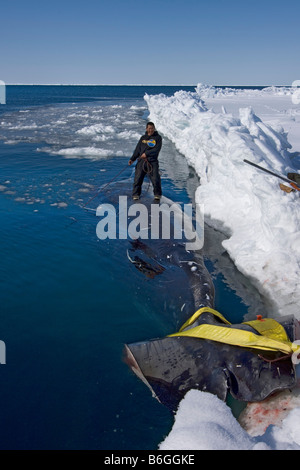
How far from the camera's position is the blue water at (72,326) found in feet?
9.64

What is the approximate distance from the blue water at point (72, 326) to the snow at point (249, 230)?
418 mm

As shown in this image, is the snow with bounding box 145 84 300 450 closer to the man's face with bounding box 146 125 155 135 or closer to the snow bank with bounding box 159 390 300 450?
the snow bank with bounding box 159 390 300 450

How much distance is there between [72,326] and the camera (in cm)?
413

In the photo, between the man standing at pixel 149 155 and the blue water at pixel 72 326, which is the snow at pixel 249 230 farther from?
the man standing at pixel 149 155

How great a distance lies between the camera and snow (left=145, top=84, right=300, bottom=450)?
98.0 inches

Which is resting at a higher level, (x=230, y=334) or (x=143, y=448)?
(x=230, y=334)

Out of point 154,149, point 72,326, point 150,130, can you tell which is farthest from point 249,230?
point 72,326

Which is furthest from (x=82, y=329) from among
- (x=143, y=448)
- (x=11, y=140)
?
(x=11, y=140)

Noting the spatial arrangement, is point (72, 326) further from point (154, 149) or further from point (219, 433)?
point (154, 149)

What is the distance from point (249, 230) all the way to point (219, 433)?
13.5 ft

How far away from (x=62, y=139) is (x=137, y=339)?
14.8 metres

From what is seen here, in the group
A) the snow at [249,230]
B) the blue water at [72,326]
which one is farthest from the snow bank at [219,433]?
the blue water at [72,326]

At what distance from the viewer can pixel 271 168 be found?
630 cm

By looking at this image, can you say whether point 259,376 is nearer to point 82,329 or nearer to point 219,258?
point 82,329
